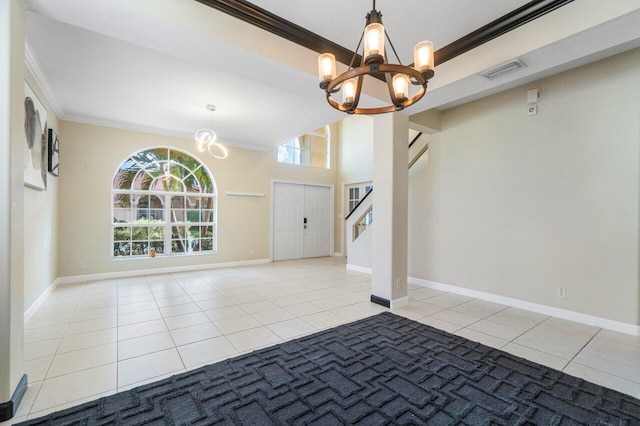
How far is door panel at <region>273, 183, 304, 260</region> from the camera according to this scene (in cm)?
725

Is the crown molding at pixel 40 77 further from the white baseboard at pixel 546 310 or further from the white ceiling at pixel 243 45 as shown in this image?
the white baseboard at pixel 546 310

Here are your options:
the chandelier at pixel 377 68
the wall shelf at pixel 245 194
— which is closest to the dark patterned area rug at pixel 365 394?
the chandelier at pixel 377 68

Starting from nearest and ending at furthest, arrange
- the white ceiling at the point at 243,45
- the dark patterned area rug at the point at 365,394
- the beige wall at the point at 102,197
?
1. the dark patterned area rug at the point at 365,394
2. the white ceiling at the point at 243,45
3. the beige wall at the point at 102,197

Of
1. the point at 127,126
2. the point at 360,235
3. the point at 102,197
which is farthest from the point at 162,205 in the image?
the point at 360,235

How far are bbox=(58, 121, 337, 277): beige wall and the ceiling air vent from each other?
206 inches

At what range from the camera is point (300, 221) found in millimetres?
7672

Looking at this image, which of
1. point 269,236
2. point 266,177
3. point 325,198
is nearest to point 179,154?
point 266,177

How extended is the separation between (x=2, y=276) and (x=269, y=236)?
5425 mm

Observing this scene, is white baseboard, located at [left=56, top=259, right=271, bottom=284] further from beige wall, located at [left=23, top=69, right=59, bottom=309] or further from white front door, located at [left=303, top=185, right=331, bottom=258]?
white front door, located at [left=303, top=185, right=331, bottom=258]

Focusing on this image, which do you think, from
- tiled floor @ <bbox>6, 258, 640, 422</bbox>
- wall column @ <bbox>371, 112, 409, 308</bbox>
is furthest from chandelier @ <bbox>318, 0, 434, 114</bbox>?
tiled floor @ <bbox>6, 258, 640, 422</bbox>

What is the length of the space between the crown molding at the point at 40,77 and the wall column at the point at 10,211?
1520 millimetres

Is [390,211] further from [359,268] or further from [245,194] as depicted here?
[245,194]

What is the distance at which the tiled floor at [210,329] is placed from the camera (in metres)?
2.13

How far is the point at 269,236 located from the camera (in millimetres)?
7066
